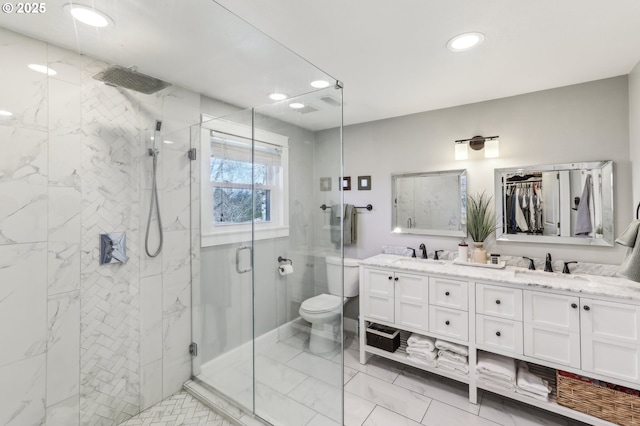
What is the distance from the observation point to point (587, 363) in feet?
5.70

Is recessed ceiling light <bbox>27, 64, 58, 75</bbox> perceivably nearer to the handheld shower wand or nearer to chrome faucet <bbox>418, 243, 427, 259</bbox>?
the handheld shower wand

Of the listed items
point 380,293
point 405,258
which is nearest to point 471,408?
point 380,293

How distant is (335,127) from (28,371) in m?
2.17

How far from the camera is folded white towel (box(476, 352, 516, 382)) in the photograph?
1.97m

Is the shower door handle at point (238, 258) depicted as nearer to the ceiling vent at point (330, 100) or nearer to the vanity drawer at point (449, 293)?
the ceiling vent at point (330, 100)

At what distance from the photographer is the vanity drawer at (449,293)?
2.14 meters

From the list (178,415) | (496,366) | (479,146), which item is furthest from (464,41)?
(178,415)

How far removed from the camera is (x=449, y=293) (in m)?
2.20

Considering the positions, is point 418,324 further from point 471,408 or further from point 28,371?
point 28,371

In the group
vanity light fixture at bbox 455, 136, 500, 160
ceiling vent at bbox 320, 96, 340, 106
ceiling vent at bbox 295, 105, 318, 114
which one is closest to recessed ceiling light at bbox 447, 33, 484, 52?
ceiling vent at bbox 320, 96, 340, 106

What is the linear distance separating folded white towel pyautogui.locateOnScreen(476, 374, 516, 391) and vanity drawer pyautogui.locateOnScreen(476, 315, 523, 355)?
22 centimetres

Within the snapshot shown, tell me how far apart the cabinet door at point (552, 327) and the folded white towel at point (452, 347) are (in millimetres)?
389

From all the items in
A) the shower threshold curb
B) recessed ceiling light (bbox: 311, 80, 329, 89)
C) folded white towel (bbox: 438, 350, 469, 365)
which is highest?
recessed ceiling light (bbox: 311, 80, 329, 89)

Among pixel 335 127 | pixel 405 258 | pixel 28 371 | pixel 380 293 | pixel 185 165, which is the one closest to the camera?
pixel 28 371
